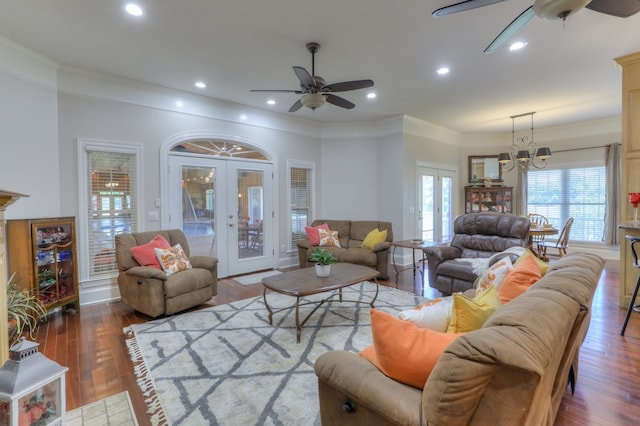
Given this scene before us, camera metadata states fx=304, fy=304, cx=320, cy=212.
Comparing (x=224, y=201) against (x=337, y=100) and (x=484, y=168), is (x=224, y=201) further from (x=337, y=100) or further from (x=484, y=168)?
(x=484, y=168)

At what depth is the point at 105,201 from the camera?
404 cm

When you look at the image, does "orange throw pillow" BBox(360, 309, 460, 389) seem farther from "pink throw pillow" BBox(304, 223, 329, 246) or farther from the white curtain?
the white curtain

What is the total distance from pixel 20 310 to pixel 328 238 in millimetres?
3942

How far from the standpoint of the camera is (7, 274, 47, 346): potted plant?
8.41ft

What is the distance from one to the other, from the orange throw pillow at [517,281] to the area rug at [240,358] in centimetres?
128

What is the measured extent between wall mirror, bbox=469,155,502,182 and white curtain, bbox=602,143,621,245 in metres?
1.99

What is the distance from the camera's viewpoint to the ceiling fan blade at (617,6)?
1.83 metres

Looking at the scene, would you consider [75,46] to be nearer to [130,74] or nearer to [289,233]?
[130,74]

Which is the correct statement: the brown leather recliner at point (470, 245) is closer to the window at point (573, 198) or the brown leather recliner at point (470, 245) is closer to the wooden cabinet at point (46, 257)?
the window at point (573, 198)

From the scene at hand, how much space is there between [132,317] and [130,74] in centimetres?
305

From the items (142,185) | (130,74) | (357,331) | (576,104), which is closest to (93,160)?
(142,185)

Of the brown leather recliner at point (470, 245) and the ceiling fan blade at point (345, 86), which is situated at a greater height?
the ceiling fan blade at point (345, 86)

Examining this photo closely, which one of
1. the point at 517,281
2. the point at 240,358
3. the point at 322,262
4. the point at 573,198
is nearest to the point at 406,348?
the point at 517,281

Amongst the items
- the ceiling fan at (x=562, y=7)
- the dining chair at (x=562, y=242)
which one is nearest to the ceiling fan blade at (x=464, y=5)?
the ceiling fan at (x=562, y=7)
